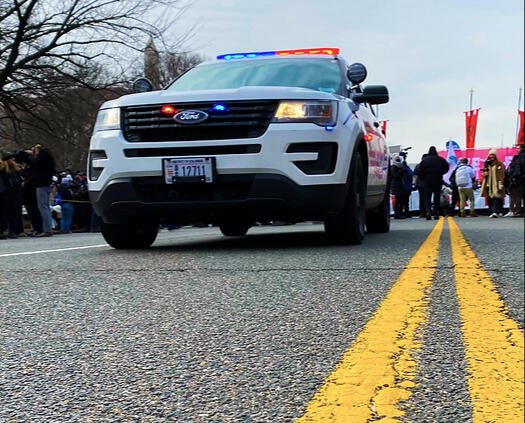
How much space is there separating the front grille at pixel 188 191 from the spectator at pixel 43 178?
8.19m

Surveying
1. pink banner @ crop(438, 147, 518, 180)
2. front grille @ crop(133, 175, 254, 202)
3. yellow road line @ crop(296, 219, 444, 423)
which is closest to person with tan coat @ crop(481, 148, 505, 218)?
pink banner @ crop(438, 147, 518, 180)

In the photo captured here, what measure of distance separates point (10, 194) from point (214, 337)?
37.1 feet

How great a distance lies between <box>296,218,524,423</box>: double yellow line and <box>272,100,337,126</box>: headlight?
2367 mm

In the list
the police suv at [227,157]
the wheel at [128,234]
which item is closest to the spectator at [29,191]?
the wheel at [128,234]

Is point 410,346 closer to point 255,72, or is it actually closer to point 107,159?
point 107,159

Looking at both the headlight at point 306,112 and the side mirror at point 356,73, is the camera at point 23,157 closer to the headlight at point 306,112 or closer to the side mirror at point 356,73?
the side mirror at point 356,73

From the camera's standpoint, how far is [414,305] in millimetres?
3061

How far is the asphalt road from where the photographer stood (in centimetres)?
175

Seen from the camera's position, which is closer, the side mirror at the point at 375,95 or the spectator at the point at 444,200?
the side mirror at the point at 375,95

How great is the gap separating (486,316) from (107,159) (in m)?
3.76

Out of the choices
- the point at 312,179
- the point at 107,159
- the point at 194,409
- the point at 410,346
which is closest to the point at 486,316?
the point at 410,346

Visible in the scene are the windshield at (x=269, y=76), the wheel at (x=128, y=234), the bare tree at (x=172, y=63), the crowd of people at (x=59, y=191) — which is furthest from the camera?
the bare tree at (x=172, y=63)

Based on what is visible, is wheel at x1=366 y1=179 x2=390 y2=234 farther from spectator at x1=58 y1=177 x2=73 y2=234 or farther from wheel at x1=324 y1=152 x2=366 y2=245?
spectator at x1=58 y1=177 x2=73 y2=234

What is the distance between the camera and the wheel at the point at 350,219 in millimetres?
6145
